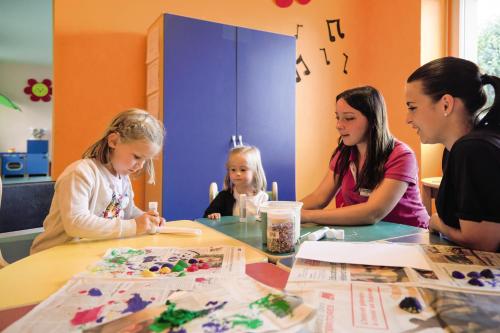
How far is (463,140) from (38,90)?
6936 mm

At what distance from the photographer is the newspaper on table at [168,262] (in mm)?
742

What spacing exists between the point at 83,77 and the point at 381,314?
2.35 meters

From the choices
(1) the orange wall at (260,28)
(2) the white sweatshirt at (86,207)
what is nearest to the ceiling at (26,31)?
(1) the orange wall at (260,28)

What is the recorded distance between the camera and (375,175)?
1448 millimetres

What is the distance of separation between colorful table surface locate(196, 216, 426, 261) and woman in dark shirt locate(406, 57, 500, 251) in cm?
12

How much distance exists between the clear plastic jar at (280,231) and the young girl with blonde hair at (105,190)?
0.41m

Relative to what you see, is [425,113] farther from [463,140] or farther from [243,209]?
[243,209]

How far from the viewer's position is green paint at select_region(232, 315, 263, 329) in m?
0.48

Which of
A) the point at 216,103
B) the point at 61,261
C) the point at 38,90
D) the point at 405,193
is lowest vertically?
the point at 61,261

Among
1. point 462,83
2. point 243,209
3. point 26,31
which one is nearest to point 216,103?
point 243,209

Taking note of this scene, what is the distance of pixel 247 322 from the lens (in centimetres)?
49

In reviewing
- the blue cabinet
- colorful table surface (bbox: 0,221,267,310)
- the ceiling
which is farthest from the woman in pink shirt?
the ceiling

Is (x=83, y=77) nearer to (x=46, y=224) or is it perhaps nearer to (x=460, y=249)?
(x=46, y=224)

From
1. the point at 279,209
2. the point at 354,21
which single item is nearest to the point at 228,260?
the point at 279,209
